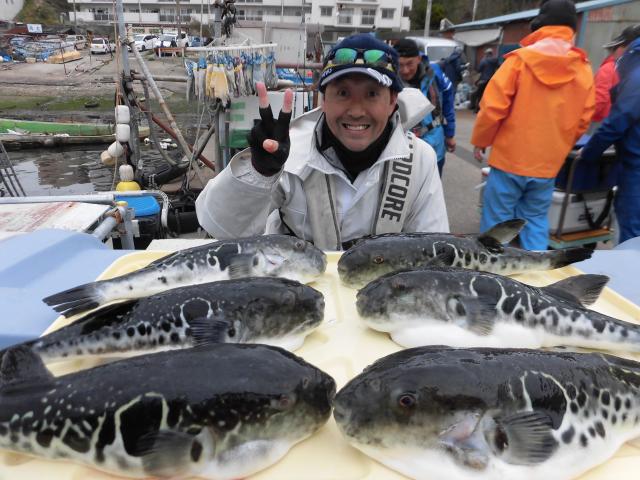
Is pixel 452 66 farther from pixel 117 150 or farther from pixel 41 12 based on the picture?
pixel 41 12

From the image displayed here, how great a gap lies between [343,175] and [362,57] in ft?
2.47

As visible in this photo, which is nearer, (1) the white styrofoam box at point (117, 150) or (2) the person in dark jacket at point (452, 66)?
(1) the white styrofoam box at point (117, 150)

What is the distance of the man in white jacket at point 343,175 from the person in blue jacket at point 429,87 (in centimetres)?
369

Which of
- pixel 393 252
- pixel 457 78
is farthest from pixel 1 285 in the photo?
pixel 457 78

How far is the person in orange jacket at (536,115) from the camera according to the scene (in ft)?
15.3

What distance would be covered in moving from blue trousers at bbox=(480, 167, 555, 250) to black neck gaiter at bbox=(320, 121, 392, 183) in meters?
2.82

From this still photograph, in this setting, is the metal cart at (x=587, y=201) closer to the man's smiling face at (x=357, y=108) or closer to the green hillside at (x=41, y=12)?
the man's smiling face at (x=357, y=108)

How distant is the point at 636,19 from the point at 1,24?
2861 inches

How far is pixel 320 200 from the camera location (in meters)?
2.94

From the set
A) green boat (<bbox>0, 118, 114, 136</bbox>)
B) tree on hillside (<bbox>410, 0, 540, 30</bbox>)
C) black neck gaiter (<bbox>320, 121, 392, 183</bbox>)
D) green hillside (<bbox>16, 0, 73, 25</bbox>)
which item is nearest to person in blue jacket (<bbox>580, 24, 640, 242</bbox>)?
black neck gaiter (<bbox>320, 121, 392, 183</bbox>)

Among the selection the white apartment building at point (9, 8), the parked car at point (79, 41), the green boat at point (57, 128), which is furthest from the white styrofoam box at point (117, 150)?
the white apartment building at point (9, 8)

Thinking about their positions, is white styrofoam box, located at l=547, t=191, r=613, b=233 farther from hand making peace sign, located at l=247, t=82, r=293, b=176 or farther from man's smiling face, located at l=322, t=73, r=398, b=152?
hand making peace sign, located at l=247, t=82, r=293, b=176

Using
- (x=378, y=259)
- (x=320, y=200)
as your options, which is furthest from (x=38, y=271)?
(x=378, y=259)

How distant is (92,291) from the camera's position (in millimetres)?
1775
